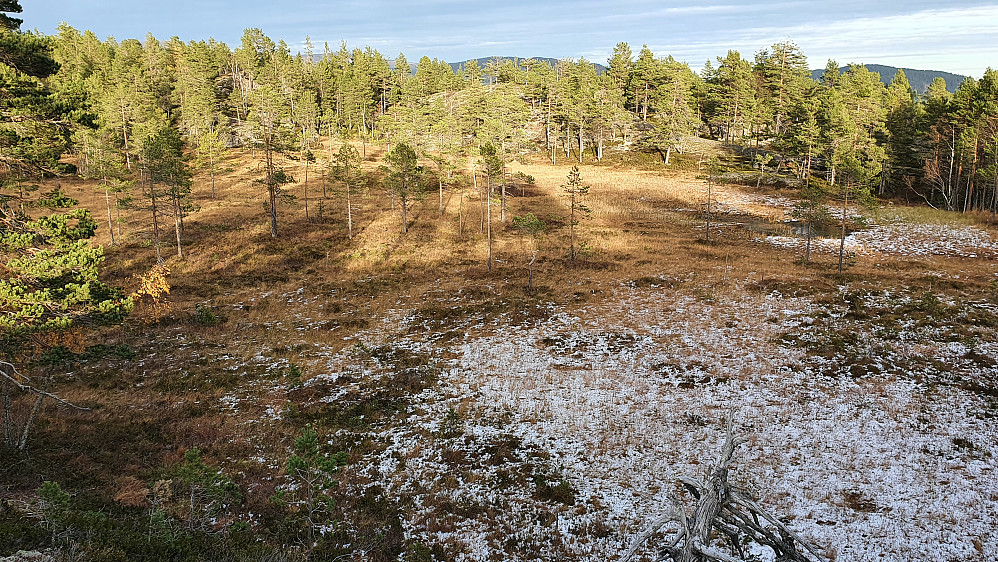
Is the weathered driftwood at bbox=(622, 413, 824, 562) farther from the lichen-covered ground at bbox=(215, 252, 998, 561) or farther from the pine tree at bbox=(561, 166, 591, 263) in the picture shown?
the pine tree at bbox=(561, 166, 591, 263)

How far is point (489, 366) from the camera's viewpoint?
2389cm

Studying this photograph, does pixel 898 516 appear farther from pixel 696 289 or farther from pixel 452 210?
pixel 452 210

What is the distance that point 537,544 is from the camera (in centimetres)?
1281

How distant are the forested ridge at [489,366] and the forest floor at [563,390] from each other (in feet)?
0.45

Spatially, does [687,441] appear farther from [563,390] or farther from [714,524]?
[714,524]

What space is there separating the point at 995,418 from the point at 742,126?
86549 mm

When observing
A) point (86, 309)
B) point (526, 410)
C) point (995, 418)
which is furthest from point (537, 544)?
point (995, 418)

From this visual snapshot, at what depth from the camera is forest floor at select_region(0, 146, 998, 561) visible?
45.1 ft

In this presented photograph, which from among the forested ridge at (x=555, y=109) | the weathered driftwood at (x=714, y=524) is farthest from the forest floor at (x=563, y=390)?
the forested ridge at (x=555, y=109)

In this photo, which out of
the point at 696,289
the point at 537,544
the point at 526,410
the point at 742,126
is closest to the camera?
the point at 537,544

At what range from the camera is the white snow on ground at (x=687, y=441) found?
516 inches

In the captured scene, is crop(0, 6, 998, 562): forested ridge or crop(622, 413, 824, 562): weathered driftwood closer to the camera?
crop(622, 413, 824, 562): weathered driftwood

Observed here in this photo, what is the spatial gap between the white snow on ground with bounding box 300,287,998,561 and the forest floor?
0.30 feet

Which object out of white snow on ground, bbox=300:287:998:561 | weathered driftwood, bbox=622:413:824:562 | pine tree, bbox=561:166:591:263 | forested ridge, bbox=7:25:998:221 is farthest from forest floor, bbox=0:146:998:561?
forested ridge, bbox=7:25:998:221
